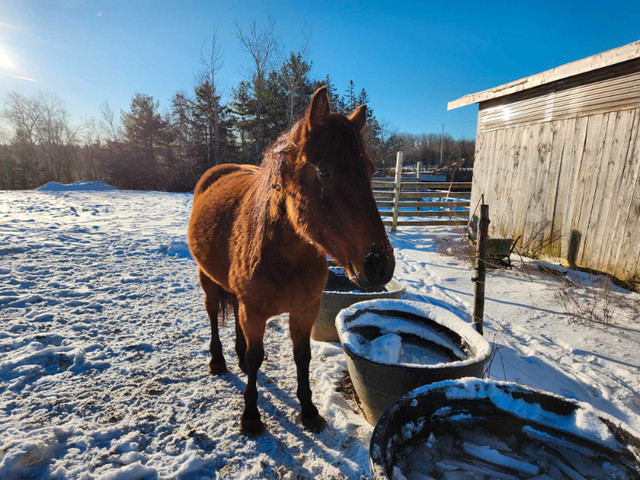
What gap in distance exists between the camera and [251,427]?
7.17ft

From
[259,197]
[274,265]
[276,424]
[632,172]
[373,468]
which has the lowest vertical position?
[276,424]

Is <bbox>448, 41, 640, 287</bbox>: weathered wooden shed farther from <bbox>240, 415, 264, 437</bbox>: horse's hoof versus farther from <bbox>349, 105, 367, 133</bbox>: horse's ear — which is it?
<bbox>240, 415, 264, 437</bbox>: horse's hoof

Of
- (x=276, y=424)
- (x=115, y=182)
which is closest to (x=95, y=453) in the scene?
(x=276, y=424)

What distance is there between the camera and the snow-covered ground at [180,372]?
195cm

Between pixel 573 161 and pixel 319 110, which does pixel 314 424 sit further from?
pixel 573 161

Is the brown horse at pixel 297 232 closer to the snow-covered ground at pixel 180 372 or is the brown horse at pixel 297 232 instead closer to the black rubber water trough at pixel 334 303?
the snow-covered ground at pixel 180 372

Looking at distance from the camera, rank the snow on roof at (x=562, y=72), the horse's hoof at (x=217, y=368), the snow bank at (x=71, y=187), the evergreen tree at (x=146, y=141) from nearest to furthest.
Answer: the horse's hoof at (x=217, y=368), the snow on roof at (x=562, y=72), the snow bank at (x=71, y=187), the evergreen tree at (x=146, y=141)

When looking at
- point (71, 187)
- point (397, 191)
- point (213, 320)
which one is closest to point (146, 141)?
point (71, 187)

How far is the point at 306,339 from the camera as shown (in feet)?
7.50

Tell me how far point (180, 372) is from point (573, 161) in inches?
283

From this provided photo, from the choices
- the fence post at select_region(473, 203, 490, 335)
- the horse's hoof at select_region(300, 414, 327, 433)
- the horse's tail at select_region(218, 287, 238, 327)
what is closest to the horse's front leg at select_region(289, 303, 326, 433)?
the horse's hoof at select_region(300, 414, 327, 433)

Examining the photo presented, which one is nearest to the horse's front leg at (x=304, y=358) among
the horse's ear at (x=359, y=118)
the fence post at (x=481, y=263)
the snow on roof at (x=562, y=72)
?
the horse's ear at (x=359, y=118)

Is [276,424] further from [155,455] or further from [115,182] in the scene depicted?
[115,182]

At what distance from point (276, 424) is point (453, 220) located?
9.45m
